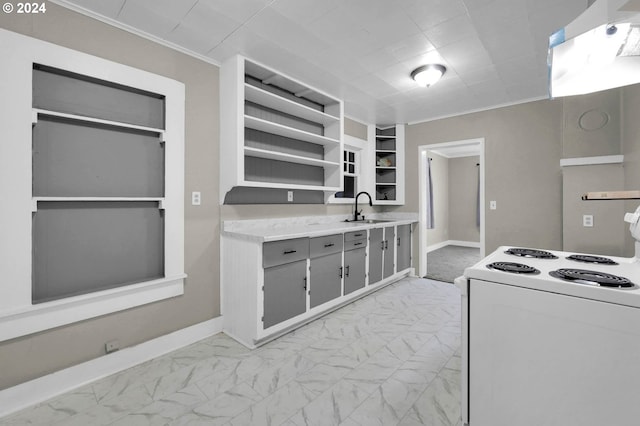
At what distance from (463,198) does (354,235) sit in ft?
18.6

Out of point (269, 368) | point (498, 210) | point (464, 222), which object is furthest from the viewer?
point (464, 222)

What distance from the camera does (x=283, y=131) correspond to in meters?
2.93

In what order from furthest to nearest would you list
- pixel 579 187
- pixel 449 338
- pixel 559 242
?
pixel 559 242 < pixel 579 187 < pixel 449 338

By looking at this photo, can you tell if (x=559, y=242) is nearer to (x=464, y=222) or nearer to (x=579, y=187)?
(x=579, y=187)

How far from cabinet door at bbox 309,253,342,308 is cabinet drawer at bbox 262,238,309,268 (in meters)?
0.20

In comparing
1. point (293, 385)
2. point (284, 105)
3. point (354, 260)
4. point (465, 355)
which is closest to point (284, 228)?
point (354, 260)

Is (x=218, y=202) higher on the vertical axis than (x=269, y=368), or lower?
higher

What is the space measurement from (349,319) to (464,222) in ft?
19.9

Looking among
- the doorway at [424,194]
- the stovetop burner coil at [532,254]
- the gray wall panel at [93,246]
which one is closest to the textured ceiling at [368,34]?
the doorway at [424,194]

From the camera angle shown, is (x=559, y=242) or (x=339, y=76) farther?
(x=559, y=242)

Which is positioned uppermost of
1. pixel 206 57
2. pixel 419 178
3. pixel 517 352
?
pixel 206 57

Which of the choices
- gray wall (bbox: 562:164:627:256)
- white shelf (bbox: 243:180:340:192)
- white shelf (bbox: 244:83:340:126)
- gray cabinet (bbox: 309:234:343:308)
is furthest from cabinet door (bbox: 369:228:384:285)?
gray wall (bbox: 562:164:627:256)

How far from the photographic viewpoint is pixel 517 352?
1.11m

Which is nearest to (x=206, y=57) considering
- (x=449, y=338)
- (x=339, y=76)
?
(x=339, y=76)
